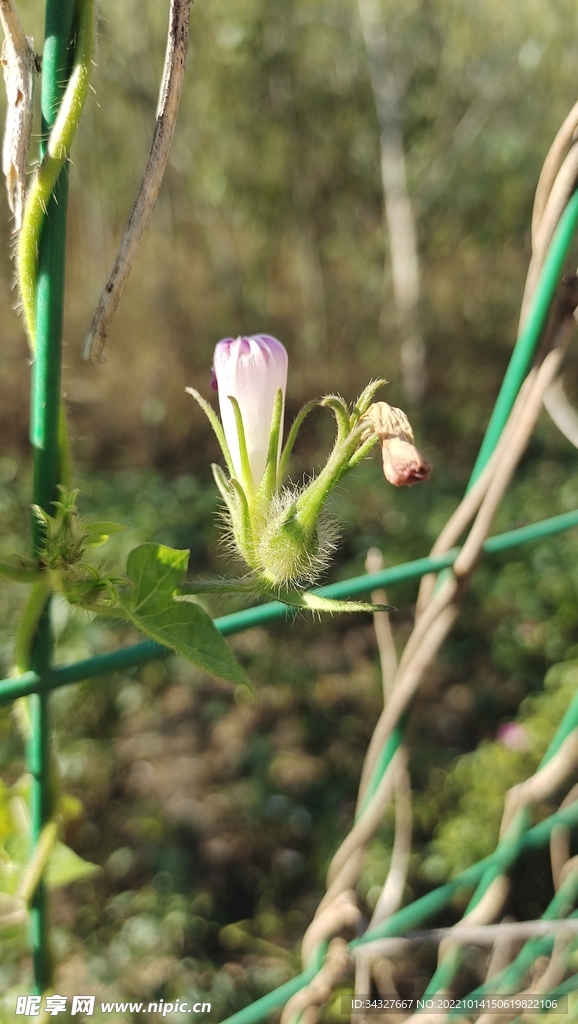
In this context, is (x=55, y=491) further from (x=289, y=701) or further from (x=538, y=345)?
(x=289, y=701)

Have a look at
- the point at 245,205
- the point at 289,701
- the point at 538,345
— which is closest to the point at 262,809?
the point at 289,701

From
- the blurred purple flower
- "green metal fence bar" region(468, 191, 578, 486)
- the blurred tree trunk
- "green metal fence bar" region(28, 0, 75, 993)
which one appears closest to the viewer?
"green metal fence bar" region(28, 0, 75, 993)

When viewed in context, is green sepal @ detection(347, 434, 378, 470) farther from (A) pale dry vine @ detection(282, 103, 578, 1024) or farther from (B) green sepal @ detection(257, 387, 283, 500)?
(A) pale dry vine @ detection(282, 103, 578, 1024)

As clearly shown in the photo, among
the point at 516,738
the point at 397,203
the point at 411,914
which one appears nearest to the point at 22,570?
the point at 411,914

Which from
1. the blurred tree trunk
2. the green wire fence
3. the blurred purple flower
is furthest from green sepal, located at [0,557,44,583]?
the blurred tree trunk

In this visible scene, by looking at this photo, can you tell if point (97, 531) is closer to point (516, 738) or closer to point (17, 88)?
point (17, 88)

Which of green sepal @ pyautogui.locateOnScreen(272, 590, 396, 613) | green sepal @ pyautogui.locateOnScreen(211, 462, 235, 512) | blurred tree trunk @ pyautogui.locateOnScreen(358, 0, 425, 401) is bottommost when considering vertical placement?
green sepal @ pyautogui.locateOnScreen(272, 590, 396, 613)

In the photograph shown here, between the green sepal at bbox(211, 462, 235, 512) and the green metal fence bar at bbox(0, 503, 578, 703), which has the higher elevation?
the green sepal at bbox(211, 462, 235, 512)

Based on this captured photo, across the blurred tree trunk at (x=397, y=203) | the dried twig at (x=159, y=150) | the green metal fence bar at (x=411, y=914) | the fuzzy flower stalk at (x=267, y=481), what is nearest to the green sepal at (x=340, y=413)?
the fuzzy flower stalk at (x=267, y=481)
